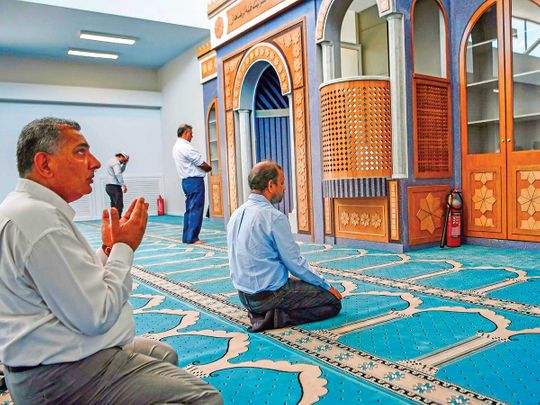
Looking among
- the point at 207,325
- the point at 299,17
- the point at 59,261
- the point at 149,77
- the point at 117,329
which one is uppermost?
the point at 149,77

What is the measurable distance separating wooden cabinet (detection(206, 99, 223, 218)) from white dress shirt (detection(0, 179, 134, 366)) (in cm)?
825

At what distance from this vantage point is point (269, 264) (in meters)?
2.52

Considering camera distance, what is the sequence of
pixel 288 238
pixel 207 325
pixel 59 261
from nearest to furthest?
pixel 59 261 < pixel 288 238 < pixel 207 325

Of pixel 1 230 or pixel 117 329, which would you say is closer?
pixel 1 230

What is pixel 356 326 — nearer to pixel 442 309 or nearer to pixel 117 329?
pixel 442 309

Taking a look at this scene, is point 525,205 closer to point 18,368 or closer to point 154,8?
point 18,368

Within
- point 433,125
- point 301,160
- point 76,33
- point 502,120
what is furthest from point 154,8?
point 502,120

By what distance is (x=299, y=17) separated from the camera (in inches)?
227

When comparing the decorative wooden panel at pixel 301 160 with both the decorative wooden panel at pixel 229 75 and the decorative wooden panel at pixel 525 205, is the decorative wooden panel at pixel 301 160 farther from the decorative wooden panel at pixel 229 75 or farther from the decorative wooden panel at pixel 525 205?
the decorative wooden panel at pixel 525 205

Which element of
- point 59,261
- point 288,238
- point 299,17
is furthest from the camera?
point 299,17

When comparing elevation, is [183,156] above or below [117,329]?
above

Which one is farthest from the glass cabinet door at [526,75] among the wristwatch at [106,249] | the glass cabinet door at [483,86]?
the wristwatch at [106,249]

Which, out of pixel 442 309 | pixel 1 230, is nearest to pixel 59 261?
pixel 1 230

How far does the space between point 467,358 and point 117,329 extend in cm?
149
